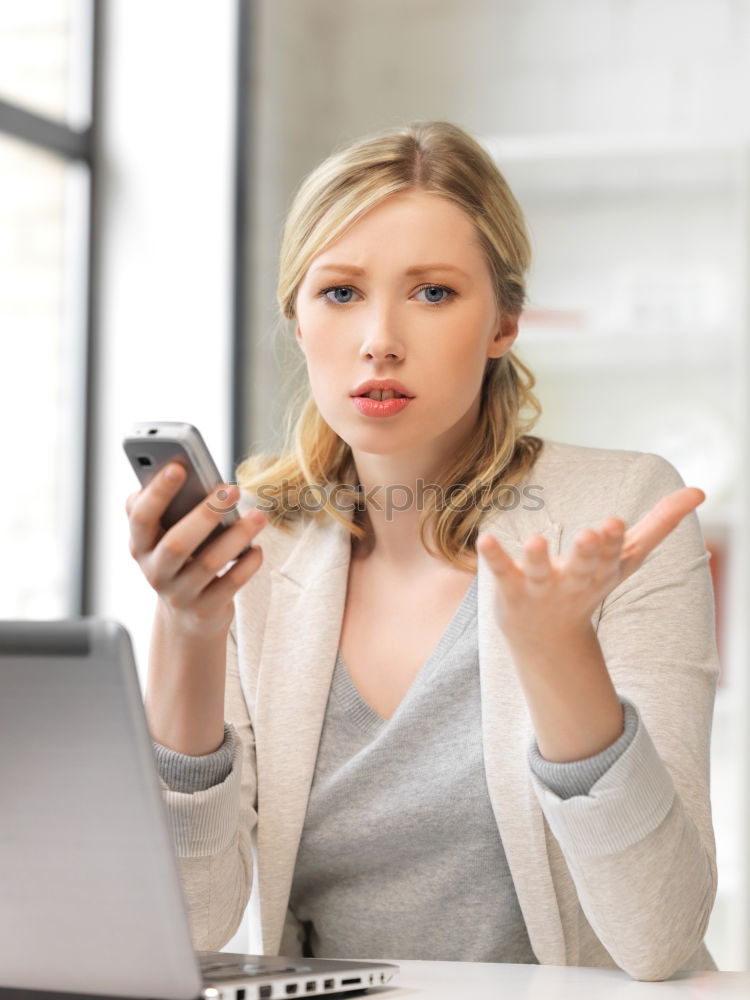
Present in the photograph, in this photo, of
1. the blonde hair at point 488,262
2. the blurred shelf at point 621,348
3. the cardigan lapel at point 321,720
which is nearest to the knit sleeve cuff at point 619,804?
the cardigan lapel at point 321,720

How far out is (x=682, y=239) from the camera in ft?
9.61

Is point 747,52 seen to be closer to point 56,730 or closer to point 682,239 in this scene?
point 682,239

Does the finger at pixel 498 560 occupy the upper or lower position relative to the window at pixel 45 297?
lower

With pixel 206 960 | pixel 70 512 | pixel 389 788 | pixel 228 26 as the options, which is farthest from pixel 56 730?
pixel 228 26

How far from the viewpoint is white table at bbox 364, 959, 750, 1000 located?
2.77 feet

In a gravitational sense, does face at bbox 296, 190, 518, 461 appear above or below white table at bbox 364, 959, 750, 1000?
above

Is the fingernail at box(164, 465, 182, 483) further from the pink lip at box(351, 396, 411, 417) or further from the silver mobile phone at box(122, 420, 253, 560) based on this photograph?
the pink lip at box(351, 396, 411, 417)

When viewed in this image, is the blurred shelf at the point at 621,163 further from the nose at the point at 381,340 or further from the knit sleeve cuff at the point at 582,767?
the knit sleeve cuff at the point at 582,767

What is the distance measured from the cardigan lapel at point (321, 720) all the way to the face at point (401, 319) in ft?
0.53

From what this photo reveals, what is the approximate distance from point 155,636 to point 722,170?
7.05ft

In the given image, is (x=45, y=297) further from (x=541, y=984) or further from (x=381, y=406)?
(x=541, y=984)

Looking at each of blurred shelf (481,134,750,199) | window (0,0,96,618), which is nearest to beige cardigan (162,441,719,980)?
window (0,0,96,618)

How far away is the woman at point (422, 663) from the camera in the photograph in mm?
948

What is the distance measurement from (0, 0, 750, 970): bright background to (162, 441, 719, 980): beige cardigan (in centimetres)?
130
